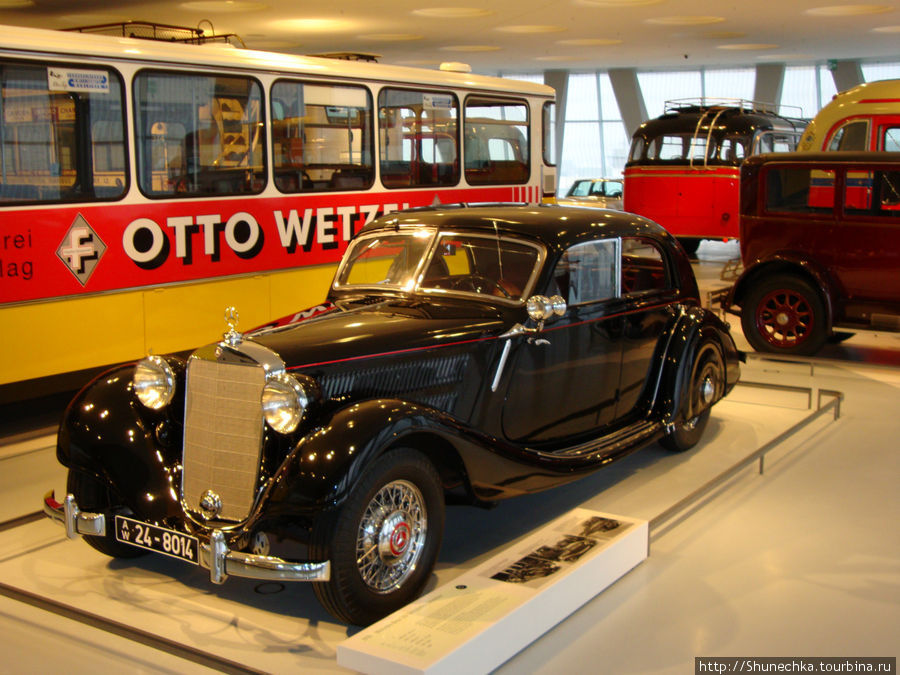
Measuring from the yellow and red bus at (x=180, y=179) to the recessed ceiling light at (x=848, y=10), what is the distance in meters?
8.56

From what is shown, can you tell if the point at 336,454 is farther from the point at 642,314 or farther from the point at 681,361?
the point at 681,361

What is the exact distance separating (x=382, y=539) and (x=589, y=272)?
2.11m

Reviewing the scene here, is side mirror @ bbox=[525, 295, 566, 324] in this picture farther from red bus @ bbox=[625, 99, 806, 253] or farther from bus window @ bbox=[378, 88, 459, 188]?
red bus @ bbox=[625, 99, 806, 253]

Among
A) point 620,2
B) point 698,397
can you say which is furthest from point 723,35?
point 698,397

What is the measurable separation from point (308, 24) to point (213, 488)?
581 inches

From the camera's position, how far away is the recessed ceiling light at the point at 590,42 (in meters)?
19.9

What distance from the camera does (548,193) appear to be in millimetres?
11250

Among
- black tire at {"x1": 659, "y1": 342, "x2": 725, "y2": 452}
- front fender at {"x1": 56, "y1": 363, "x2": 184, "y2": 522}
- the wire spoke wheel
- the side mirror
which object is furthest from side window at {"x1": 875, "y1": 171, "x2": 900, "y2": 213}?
front fender at {"x1": 56, "y1": 363, "x2": 184, "y2": 522}

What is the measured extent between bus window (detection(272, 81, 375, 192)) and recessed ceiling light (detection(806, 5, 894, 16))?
32.8ft

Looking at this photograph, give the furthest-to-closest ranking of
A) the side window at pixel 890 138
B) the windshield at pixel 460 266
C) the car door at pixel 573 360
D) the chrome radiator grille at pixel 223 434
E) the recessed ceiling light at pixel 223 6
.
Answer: the recessed ceiling light at pixel 223 6, the side window at pixel 890 138, the windshield at pixel 460 266, the car door at pixel 573 360, the chrome radiator grille at pixel 223 434

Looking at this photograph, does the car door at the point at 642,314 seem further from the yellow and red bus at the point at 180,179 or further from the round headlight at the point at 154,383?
the yellow and red bus at the point at 180,179

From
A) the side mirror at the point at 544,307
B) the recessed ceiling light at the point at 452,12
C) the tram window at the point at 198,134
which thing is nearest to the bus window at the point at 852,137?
the recessed ceiling light at the point at 452,12

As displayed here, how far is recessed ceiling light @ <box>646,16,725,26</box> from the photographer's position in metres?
16.7

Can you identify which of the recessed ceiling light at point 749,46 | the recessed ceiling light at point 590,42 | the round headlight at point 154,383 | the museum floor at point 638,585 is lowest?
the museum floor at point 638,585
